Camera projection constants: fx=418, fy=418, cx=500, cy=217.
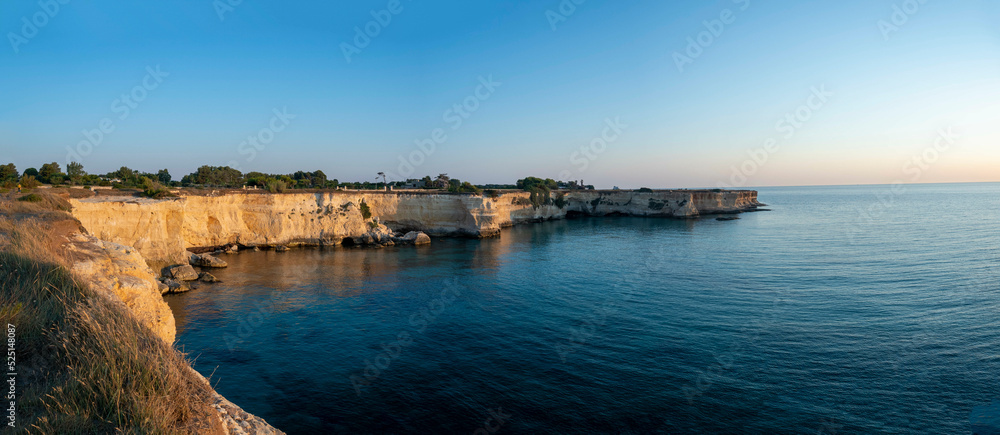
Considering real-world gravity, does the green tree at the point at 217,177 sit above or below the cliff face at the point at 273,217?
above

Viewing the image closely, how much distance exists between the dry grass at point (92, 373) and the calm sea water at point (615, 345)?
6.66 m

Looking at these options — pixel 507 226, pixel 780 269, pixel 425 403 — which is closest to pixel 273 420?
pixel 425 403

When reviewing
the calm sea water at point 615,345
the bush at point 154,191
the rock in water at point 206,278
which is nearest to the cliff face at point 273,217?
the bush at point 154,191

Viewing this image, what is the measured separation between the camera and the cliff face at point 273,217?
3316 cm

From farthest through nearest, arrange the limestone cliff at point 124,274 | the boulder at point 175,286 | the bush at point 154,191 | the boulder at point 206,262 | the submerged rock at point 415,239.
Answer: the submerged rock at point 415,239, the bush at point 154,191, the boulder at point 206,262, the boulder at point 175,286, the limestone cliff at point 124,274

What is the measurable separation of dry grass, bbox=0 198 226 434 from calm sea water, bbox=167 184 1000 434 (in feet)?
21.9

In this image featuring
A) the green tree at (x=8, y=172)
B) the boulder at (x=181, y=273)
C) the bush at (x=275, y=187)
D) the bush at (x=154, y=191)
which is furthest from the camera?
the bush at (x=275, y=187)

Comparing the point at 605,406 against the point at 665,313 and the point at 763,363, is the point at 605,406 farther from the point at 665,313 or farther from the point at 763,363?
the point at 665,313

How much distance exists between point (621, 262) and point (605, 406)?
2463cm

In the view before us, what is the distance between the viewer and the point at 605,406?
499 inches

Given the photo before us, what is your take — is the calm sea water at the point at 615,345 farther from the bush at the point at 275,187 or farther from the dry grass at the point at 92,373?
the bush at the point at 275,187

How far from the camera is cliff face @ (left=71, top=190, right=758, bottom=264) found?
33.2 m

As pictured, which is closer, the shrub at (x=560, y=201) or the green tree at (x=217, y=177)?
the green tree at (x=217, y=177)

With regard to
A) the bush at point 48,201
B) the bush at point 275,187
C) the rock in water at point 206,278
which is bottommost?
the rock in water at point 206,278
